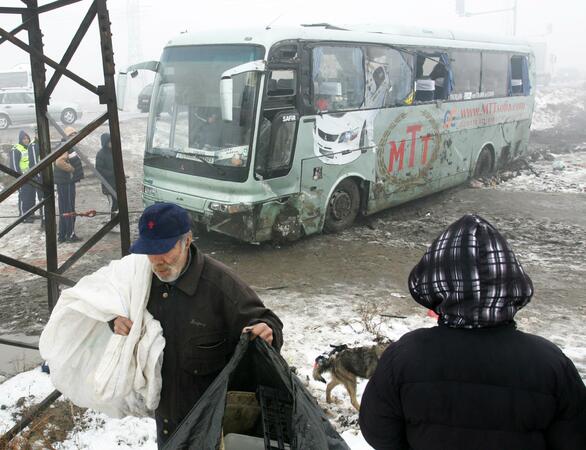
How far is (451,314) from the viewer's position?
1725mm

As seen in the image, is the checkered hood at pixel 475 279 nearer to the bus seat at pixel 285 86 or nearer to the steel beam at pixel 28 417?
the steel beam at pixel 28 417

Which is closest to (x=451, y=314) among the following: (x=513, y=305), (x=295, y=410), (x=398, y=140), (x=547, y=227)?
(x=513, y=305)

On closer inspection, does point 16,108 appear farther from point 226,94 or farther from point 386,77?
point 226,94

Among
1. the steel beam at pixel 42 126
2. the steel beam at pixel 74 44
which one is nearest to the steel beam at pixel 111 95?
the steel beam at pixel 74 44

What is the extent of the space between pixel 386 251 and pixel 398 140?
2.25m

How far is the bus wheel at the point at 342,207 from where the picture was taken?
8.88 metres

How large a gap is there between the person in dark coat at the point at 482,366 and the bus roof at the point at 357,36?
6192 millimetres

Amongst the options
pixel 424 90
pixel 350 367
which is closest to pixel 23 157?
pixel 424 90

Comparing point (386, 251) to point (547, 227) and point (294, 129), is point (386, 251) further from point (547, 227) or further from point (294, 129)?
point (547, 227)

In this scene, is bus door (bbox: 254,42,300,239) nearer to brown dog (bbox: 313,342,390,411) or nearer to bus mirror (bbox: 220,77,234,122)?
bus mirror (bbox: 220,77,234,122)

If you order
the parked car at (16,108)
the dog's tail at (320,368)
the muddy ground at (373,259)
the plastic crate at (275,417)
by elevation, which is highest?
the parked car at (16,108)

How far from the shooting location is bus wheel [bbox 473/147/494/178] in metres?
12.9

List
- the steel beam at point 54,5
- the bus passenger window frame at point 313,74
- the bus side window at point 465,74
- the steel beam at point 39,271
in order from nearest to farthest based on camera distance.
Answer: the steel beam at point 54,5 → the steel beam at point 39,271 → the bus passenger window frame at point 313,74 → the bus side window at point 465,74

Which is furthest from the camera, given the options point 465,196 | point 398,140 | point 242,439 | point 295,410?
point 465,196
